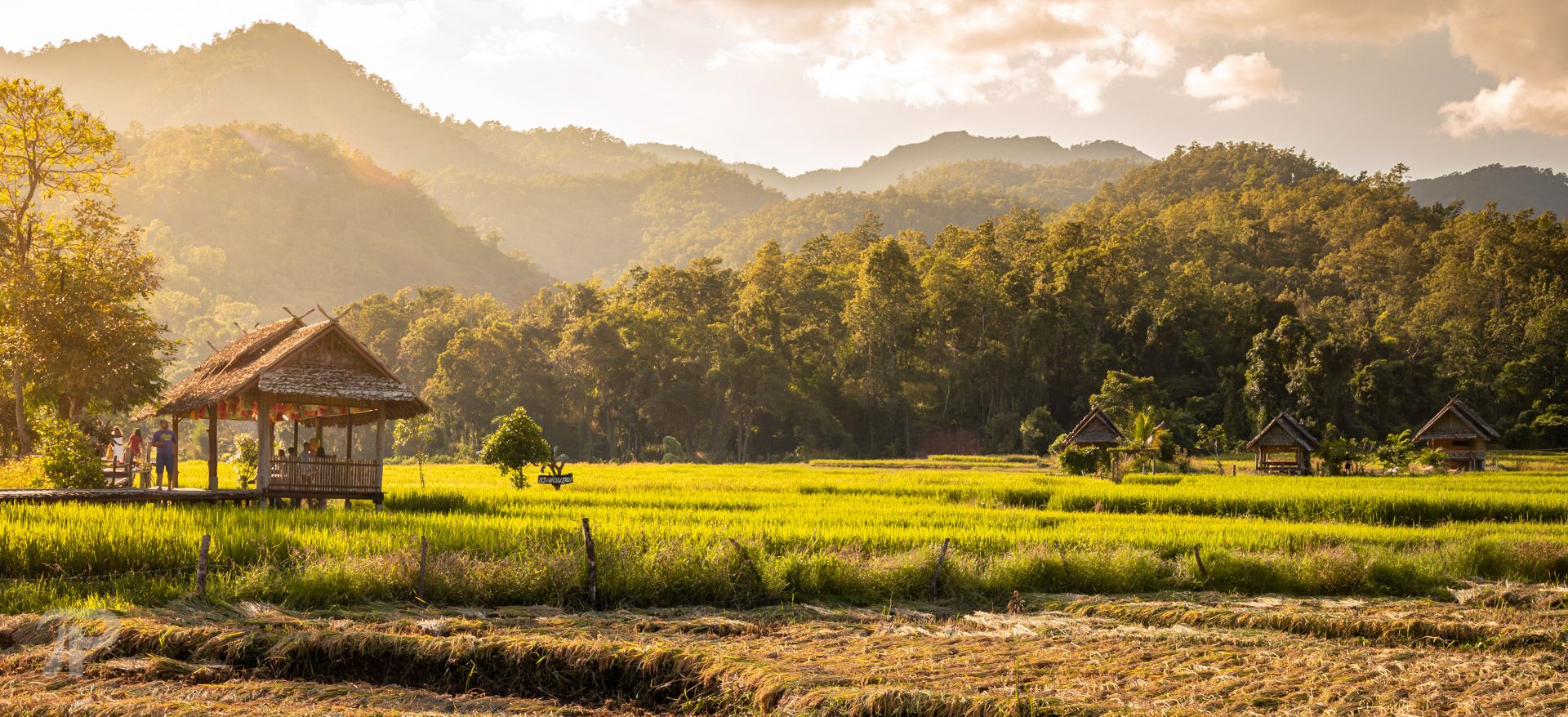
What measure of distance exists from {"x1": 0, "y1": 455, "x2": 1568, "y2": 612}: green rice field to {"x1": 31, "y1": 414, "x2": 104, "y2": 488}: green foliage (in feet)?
13.4

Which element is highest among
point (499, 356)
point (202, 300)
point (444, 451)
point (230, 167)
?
point (230, 167)

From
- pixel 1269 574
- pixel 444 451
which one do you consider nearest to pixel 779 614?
pixel 1269 574

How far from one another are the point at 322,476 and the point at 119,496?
295cm

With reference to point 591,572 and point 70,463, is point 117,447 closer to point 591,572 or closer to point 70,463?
point 70,463

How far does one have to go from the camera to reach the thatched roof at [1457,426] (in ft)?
122

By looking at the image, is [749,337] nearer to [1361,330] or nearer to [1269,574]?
[1361,330]

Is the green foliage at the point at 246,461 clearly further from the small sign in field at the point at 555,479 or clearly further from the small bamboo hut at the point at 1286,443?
the small bamboo hut at the point at 1286,443

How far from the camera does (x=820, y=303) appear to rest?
211 feet

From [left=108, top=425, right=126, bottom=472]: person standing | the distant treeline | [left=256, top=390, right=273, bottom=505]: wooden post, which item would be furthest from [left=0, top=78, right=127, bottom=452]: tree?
the distant treeline

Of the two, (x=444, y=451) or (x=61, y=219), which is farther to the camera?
(x=444, y=451)

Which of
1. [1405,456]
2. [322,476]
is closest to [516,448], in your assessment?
[322,476]

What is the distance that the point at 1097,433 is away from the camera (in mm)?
38719

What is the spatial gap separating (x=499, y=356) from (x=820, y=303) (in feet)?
60.7

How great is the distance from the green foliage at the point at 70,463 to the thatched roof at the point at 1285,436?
3204 cm
